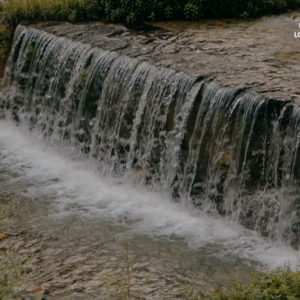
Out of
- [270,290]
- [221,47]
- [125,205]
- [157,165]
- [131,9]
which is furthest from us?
[131,9]

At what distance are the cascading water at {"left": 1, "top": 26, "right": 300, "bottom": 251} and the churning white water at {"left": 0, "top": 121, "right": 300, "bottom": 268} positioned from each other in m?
0.20

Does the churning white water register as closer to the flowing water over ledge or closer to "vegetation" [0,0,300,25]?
the flowing water over ledge

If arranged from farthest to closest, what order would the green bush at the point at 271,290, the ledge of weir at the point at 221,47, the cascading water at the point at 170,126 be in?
the ledge of weir at the point at 221,47 < the cascading water at the point at 170,126 < the green bush at the point at 271,290

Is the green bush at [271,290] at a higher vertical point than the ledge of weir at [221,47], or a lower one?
lower

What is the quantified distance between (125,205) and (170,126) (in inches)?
51.0

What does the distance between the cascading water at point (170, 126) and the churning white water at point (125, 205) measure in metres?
0.20

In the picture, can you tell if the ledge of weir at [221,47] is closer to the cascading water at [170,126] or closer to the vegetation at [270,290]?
the cascading water at [170,126]

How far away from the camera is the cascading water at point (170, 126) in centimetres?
788

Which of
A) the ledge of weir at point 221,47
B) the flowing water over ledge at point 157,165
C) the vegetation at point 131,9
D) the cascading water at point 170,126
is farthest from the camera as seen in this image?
the vegetation at point 131,9

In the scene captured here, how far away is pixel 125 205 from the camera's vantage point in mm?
8930

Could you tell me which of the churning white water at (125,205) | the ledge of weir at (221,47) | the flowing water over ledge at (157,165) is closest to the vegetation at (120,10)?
the ledge of weir at (221,47)

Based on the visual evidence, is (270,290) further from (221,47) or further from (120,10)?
(120,10)

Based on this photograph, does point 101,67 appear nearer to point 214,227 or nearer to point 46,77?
point 46,77

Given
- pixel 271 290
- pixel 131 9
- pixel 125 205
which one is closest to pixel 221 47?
pixel 131 9
